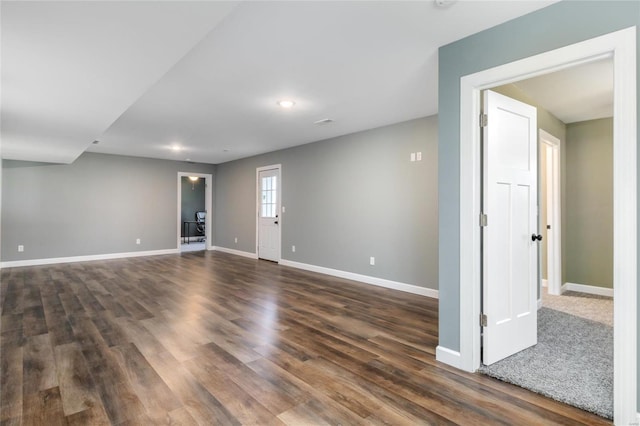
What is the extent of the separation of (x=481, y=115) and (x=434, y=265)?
7.80 feet

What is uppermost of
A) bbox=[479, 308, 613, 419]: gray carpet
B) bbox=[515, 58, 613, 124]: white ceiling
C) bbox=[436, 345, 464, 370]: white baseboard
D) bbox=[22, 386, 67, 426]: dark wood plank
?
bbox=[515, 58, 613, 124]: white ceiling

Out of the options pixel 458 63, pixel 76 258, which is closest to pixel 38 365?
pixel 458 63

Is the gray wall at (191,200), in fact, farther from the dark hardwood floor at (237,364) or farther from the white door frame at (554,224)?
the white door frame at (554,224)

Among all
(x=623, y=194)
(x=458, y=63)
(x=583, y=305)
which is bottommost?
(x=583, y=305)

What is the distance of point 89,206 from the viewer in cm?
707

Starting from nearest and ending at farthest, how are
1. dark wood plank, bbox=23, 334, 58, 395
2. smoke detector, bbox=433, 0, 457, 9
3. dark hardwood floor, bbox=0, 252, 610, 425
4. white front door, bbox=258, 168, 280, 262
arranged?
dark hardwood floor, bbox=0, 252, 610, 425 < smoke detector, bbox=433, 0, 457, 9 < dark wood plank, bbox=23, 334, 58, 395 < white front door, bbox=258, 168, 280, 262

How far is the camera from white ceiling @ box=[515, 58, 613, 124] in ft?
9.59

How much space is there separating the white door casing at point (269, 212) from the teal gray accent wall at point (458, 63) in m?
4.78

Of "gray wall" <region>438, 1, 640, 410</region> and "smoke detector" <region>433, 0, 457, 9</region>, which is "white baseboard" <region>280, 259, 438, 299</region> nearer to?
"gray wall" <region>438, 1, 640, 410</region>

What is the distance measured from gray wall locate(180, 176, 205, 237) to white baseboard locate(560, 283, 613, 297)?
11428 mm

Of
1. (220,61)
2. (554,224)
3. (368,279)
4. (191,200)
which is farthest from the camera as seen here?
(191,200)

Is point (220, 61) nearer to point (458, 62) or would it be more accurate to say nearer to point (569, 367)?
point (458, 62)

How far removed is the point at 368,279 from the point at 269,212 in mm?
3070

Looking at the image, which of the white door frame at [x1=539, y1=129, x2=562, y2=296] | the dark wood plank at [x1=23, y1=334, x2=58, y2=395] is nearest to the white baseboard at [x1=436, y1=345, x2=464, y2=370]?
the dark wood plank at [x1=23, y1=334, x2=58, y2=395]
